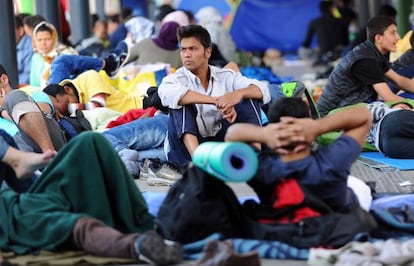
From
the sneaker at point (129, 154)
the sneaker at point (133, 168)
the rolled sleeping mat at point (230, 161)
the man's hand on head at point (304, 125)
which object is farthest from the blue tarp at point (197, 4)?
the rolled sleeping mat at point (230, 161)

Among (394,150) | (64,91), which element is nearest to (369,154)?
(394,150)

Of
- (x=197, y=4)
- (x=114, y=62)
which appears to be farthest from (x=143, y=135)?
(x=197, y=4)

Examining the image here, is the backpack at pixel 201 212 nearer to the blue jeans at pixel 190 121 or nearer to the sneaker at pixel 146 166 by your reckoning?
the blue jeans at pixel 190 121

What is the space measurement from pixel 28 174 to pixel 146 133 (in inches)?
131

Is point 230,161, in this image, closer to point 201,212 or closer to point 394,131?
point 201,212

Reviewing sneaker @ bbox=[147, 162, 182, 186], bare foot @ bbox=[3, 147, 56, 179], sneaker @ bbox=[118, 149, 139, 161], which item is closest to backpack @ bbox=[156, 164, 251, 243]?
bare foot @ bbox=[3, 147, 56, 179]

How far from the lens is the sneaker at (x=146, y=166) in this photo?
9.73 meters

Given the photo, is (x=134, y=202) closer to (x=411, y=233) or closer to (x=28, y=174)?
(x=28, y=174)

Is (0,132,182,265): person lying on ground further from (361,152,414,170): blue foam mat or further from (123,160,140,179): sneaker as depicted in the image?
(361,152,414,170): blue foam mat

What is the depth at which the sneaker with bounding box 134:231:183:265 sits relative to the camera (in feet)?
20.9

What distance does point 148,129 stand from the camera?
10477mm

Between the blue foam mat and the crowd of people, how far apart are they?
7 centimetres

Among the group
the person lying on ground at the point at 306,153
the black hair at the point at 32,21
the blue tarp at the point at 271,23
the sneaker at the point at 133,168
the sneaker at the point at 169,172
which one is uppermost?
the person lying on ground at the point at 306,153

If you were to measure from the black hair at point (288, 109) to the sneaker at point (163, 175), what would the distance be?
242 cm
